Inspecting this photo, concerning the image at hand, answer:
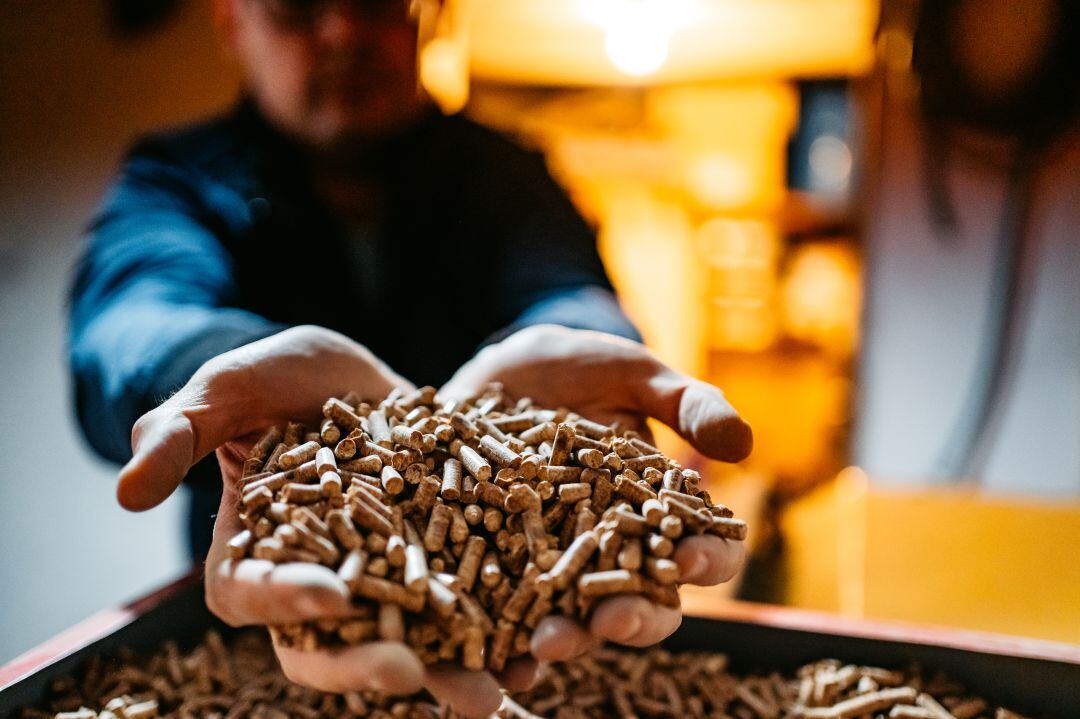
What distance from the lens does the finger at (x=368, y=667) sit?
879mm

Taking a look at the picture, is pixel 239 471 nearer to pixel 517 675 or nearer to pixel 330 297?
pixel 517 675

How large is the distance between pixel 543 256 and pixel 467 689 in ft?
4.67

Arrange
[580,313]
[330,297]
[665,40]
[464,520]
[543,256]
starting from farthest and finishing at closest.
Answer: [665,40]
[543,256]
[330,297]
[580,313]
[464,520]

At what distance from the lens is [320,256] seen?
6.68 ft

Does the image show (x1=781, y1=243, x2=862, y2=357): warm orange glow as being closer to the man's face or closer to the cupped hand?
the man's face

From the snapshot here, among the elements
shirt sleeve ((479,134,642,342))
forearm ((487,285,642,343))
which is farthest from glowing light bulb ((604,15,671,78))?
forearm ((487,285,642,343))

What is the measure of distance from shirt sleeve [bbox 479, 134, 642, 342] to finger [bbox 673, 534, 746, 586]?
2.66 ft

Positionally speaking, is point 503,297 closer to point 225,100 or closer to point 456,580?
point 225,100

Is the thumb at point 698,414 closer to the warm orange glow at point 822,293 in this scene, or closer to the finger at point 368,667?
the finger at point 368,667

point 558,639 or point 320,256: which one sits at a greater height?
point 320,256

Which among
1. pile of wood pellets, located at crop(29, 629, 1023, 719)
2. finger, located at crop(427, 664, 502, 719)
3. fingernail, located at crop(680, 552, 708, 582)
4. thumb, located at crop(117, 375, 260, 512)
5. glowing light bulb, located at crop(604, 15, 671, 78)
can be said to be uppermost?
glowing light bulb, located at crop(604, 15, 671, 78)

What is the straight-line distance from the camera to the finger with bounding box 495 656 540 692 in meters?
1.03

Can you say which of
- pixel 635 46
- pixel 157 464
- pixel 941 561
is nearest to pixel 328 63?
pixel 157 464

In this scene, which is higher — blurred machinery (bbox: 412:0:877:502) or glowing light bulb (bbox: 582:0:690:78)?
glowing light bulb (bbox: 582:0:690:78)
